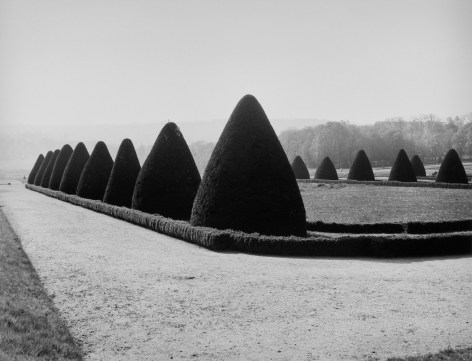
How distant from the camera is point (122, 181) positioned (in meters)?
26.3

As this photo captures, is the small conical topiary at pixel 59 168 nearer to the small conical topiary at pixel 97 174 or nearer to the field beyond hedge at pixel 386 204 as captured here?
the small conical topiary at pixel 97 174

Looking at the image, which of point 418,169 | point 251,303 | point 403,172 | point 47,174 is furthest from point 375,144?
point 251,303

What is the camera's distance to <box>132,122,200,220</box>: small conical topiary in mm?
21109

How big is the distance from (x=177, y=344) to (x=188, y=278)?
3.76 meters

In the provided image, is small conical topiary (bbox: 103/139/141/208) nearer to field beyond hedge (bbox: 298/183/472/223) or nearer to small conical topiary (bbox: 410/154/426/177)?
field beyond hedge (bbox: 298/183/472/223)

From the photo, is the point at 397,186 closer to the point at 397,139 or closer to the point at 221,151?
the point at 221,151

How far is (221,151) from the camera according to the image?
1683 cm

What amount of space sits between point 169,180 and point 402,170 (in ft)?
90.8

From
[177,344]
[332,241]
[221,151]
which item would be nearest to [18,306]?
[177,344]

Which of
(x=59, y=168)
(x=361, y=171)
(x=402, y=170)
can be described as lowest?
(x=361, y=171)

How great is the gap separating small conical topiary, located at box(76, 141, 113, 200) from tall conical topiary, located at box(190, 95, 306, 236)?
15.9 metres

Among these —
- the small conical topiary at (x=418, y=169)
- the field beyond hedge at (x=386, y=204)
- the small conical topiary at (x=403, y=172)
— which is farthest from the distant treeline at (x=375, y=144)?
the field beyond hedge at (x=386, y=204)

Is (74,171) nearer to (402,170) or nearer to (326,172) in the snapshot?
(326,172)

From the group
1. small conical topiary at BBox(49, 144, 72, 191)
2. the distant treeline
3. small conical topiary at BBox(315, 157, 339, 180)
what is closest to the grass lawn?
small conical topiary at BBox(49, 144, 72, 191)
